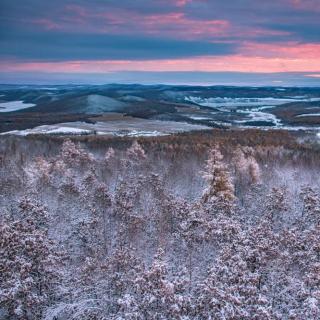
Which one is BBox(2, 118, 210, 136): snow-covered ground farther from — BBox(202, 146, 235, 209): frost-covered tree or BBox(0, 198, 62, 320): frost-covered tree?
BBox(0, 198, 62, 320): frost-covered tree

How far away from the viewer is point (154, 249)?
28.6 m

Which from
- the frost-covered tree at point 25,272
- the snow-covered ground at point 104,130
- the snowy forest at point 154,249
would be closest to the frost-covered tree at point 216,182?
the snowy forest at point 154,249

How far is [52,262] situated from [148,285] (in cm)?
478

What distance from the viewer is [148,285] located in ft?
53.0

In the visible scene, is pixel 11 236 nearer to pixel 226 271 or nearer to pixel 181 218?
pixel 226 271

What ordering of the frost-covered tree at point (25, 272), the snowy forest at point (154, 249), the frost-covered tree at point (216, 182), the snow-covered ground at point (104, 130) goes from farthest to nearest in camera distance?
the snow-covered ground at point (104, 130) < the frost-covered tree at point (216, 182) < the frost-covered tree at point (25, 272) < the snowy forest at point (154, 249)

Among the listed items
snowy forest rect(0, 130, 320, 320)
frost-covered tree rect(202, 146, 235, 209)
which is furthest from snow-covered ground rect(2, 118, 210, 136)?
frost-covered tree rect(202, 146, 235, 209)

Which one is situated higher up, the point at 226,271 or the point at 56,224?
the point at 226,271

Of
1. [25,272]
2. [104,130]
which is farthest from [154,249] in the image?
[104,130]

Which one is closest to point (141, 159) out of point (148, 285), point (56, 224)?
point (56, 224)

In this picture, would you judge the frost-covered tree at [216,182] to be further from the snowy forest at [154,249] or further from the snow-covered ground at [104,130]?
the snow-covered ground at [104,130]

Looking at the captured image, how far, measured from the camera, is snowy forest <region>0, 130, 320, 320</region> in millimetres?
16688

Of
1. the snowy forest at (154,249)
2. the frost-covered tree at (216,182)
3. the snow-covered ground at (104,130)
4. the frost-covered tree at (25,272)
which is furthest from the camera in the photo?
the snow-covered ground at (104,130)

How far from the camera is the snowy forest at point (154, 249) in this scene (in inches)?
657
